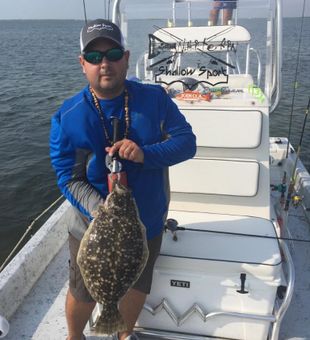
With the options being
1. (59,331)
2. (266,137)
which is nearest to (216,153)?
(266,137)

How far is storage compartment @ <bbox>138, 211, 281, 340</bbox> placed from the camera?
2719 mm

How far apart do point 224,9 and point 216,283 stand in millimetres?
3197

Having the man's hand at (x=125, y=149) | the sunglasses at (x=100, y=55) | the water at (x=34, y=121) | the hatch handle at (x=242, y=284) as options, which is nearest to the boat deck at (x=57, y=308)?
the hatch handle at (x=242, y=284)

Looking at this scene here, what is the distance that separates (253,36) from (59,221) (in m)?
3.23

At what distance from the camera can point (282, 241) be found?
3004mm

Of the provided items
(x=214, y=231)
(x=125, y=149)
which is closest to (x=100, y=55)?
(x=125, y=149)

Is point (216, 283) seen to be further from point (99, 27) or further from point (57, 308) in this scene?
point (99, 27)

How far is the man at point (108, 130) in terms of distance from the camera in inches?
87.0

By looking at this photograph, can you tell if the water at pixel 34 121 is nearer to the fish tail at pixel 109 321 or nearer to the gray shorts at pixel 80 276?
the gray shorts at pixel 80 276

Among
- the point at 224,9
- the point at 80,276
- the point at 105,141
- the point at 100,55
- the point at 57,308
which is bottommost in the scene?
the point at 57,308

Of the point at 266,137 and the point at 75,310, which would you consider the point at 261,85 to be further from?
the point at 75,310

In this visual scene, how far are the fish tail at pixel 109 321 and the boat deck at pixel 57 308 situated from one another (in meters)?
0.93

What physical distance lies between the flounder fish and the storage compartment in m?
0.63

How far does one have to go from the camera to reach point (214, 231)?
3.01 m
